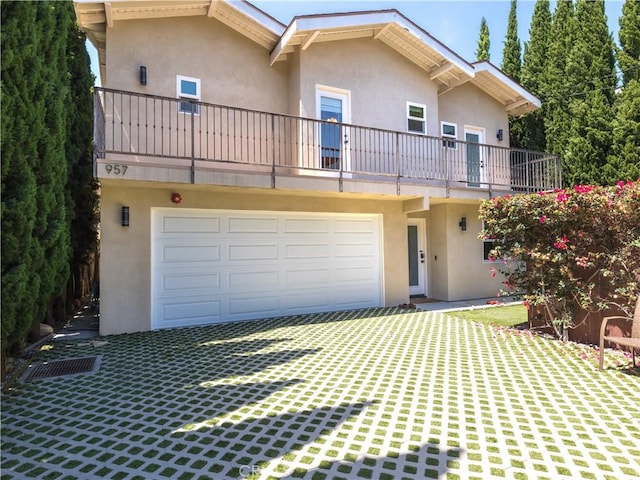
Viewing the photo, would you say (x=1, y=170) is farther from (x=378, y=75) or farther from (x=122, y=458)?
(x=378, y=75)

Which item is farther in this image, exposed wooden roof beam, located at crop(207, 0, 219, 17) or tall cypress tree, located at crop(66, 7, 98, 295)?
tall cypress tree, located at crop(66, 7, 98, 295)

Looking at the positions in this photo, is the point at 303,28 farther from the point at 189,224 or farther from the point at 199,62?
the point at 189,224

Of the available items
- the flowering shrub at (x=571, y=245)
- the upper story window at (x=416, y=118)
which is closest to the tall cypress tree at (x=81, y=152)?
the upper story window at (x=416, y=118)

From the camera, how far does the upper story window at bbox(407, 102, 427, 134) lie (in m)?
10.8

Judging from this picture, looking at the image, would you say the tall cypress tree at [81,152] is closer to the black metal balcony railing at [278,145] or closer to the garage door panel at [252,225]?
the black metal balcony railing at [278,145]

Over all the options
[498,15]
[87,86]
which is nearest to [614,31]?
[498,15]

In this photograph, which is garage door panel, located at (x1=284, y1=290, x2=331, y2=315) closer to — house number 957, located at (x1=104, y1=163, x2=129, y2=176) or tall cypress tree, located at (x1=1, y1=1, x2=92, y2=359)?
house number 957, located at (x1=104, y1=163, x2=129, y2=176)

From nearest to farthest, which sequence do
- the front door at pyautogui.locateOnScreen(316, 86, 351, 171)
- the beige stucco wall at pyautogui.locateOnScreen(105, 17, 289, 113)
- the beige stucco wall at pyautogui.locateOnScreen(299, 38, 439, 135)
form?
the beige stucco wall at pyautogui.locateOnScreen(105, 17, 289, 113) < the beige stucco wall at pyautogui.locateOnScreen(299, 38, 439, 135) < the front door at pyautogui.locateOnScreen(316, 86, 351, 171)

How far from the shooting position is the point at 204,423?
12.1ft

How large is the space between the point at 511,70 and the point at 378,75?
9.67 metres

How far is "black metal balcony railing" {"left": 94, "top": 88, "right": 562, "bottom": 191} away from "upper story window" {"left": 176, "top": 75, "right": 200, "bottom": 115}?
4 cm

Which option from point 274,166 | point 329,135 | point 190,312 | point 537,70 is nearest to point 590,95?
point 537,70

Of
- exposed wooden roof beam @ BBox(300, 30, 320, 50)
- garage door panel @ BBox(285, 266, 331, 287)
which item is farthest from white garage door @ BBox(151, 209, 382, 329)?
exposed wooden roof beam @ BBox(300, 30, 320, 50)

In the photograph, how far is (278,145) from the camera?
939 cm
